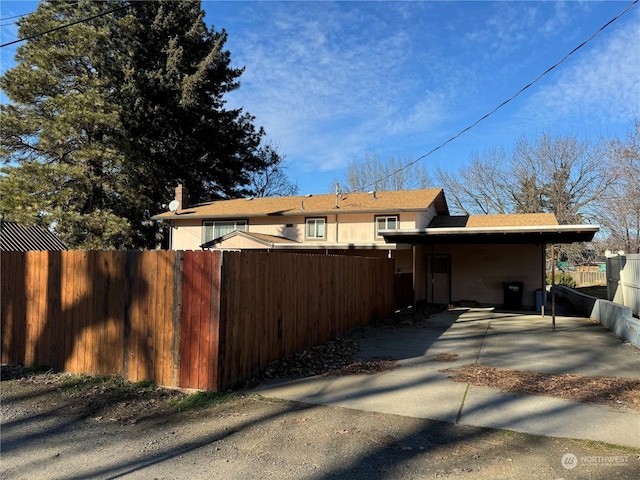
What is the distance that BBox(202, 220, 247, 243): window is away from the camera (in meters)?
23.6

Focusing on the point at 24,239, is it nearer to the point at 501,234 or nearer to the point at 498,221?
the point at 501,234

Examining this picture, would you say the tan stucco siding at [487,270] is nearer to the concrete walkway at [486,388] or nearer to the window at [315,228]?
the window at [315,228]

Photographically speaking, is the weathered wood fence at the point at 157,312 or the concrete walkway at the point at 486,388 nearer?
the concrete walkway at the point at 486,388

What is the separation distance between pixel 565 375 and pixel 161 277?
6192 mm

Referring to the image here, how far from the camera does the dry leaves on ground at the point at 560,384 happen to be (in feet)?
18.1

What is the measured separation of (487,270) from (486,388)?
45.6 ft

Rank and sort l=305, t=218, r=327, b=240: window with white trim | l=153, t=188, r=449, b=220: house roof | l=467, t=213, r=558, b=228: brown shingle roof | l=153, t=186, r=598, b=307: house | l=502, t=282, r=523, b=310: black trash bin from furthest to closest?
l=305, t=218, r=327, b=240: window with white trim → l=153, t=188, r=449, b=220: house roof → l=467, t=213, r=558, b=228: brown shingle roof → l=502, t=282, r=523, b=310: black trash bin → l=153, t=186, r=598, b=307: house

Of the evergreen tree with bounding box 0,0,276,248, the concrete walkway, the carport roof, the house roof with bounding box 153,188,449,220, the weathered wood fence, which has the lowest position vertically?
the concrete walkway

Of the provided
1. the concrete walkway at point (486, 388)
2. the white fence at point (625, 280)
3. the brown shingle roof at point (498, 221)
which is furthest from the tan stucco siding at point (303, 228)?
the concrete walkway at point (486, 388)

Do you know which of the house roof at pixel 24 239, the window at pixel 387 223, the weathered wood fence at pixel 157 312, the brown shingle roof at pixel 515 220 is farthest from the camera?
the house roof at pixel 24 239

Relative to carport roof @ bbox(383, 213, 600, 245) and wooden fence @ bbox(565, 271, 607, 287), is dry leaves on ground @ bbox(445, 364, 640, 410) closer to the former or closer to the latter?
carport roof @ bbox(383, 213, 600, 245)

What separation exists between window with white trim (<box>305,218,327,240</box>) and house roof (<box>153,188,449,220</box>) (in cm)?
47

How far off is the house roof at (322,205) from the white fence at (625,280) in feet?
24.5

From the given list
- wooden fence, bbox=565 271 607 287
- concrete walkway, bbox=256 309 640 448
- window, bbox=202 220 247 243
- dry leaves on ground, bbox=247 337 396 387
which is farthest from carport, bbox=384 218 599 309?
wooden fence, bbox=565 271 607 287
